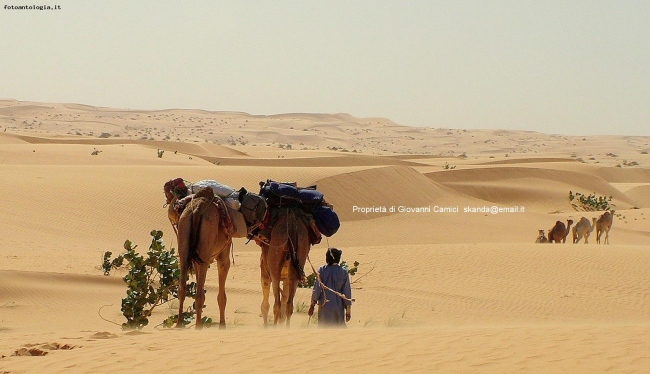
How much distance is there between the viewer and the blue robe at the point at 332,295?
31.8ft

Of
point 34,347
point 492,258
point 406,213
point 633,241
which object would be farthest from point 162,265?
point 633,241

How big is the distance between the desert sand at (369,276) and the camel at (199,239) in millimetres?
722

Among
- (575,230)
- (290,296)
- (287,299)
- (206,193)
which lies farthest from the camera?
(575,230)

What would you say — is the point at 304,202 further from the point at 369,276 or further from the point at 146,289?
the point at 369,276

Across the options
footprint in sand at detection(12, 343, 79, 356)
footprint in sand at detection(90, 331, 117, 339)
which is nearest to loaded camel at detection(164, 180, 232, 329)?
footprint in sand at detection(90, 331, 117, 339)

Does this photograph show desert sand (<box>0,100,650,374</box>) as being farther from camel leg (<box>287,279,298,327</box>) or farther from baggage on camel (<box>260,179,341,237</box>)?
baggage on camel (<box>260,179,341,237</box>)

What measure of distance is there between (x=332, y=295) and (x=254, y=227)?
186 centimetres

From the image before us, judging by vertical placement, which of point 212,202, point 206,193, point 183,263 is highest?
point 206,193

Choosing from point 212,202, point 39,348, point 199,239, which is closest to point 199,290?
point 199,239

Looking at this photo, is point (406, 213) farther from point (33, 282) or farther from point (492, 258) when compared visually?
point (33, 282)

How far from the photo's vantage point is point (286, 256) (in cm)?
1078

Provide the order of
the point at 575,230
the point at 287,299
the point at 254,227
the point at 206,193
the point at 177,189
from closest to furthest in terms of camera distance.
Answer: the point at 206,193
the point at 287,299
the point at 254,227
the point at 177,189
the point at 575,230

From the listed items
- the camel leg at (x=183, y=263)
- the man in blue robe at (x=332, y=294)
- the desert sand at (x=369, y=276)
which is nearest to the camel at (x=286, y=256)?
the desert sand at (x=369, y=276)

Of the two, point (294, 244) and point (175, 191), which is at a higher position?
point (175, 191)
